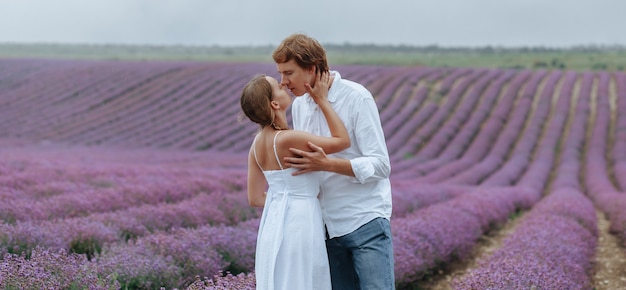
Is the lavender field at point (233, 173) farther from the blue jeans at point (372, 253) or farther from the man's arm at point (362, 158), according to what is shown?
the man's arm at point (362, 158)

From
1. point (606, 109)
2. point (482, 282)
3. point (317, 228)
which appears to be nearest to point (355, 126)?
point (317, 228)

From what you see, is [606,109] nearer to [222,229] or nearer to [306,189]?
[222,229]

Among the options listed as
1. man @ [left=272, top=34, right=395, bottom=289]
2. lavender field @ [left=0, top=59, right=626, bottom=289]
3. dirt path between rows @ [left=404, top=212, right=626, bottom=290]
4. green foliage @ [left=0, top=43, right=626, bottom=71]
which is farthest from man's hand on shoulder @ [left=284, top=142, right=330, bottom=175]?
green foliage @ [left=0, top=43, right=626, bottom=71]

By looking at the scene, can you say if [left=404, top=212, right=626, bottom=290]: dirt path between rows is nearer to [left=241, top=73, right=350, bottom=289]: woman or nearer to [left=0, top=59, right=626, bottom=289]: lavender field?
[left=0, top=59, right=626, bottom=289]: lavender field

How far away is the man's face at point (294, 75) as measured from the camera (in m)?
2.62

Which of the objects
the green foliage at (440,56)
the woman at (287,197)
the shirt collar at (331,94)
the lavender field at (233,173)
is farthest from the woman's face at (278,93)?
the green foliage at (440,56)

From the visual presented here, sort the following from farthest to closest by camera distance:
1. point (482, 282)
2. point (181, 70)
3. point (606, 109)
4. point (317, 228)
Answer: point (181, 70) → point (606, 109) → point (482, 282) → point (317, 228)

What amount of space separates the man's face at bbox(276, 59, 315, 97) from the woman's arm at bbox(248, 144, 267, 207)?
1.13 ft

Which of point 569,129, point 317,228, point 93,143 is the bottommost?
point 93,143

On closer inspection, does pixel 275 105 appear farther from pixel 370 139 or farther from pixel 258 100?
pixel 370 139

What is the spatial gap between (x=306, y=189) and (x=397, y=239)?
10.9ft

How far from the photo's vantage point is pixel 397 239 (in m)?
5.80

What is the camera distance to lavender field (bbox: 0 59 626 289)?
15.3ft

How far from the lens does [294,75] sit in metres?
2.64
